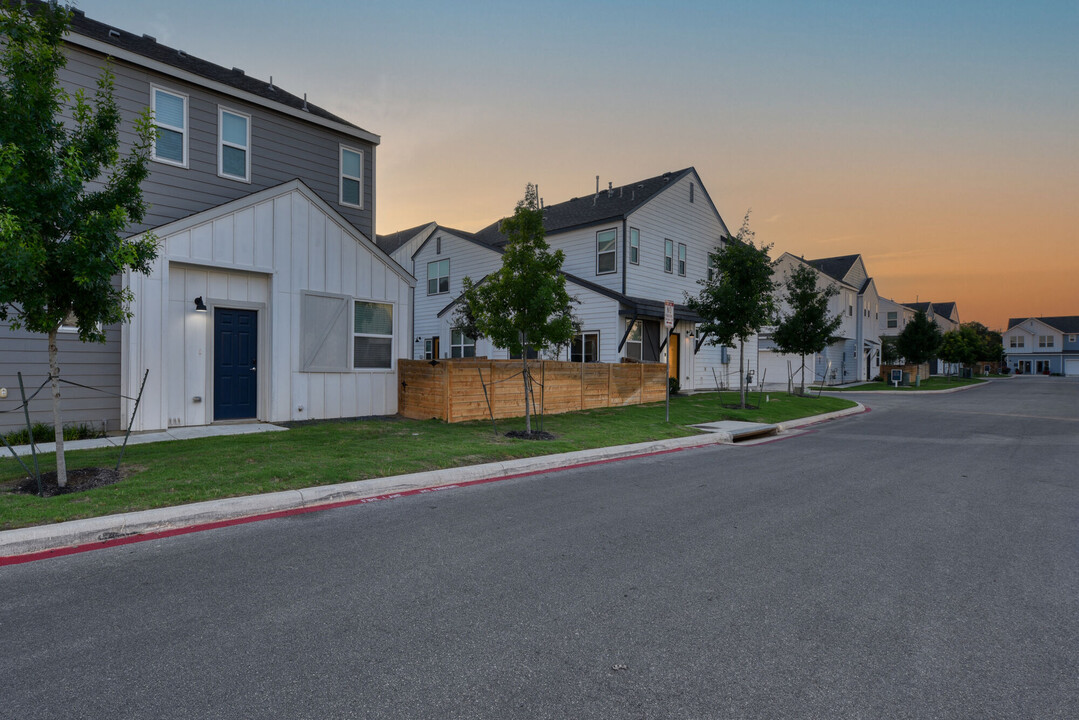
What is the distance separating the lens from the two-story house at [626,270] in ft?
67.5

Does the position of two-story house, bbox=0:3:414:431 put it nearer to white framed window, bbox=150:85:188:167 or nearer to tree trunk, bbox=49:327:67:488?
white framed window, bbox=150:85:188:167

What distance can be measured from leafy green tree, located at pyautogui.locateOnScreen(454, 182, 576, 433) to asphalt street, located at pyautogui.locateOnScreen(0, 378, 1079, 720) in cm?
515

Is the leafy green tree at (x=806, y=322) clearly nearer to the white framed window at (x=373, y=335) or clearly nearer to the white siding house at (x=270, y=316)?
the white siding house at (x=270, y=316)

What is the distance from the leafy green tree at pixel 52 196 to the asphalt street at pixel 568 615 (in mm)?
3090

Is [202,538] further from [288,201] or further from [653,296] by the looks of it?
[653,296]

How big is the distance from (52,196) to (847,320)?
149ft

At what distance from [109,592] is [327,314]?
9.18 meters

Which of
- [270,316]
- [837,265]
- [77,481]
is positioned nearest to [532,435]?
[270,316]

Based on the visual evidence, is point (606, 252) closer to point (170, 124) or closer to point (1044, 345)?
point (170, 124)

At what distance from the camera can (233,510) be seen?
18.4 ft

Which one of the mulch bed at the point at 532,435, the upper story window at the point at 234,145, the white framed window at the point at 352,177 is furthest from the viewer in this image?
the white framed window at the point at 352,177

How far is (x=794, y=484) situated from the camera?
24.4 feet

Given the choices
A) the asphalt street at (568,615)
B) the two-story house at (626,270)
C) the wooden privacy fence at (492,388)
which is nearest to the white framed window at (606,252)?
the two-story house at (626,270)

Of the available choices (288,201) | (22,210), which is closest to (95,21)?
(288,201)
